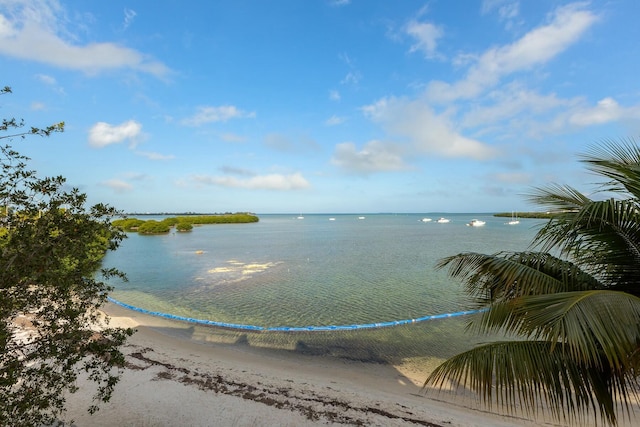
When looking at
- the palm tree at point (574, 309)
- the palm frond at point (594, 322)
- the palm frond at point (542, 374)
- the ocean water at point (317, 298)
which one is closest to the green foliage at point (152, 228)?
the ocean water at point (317, 298)

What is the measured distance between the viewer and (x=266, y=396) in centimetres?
905

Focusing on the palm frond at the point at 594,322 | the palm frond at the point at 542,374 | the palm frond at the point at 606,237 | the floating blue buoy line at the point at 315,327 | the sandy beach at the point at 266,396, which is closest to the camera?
the palm frond at the point at 594,322

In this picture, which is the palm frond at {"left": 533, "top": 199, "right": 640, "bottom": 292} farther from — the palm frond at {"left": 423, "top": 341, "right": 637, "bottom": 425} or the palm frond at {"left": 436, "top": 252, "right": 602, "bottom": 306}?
the palm frond at {"left": 423, "top": 341, "right": 637, "bottom": 425}

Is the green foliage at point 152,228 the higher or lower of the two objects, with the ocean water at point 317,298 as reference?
higher

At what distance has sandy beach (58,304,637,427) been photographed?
311 inches

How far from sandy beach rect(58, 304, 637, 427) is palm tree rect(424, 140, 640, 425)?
16.8 feet

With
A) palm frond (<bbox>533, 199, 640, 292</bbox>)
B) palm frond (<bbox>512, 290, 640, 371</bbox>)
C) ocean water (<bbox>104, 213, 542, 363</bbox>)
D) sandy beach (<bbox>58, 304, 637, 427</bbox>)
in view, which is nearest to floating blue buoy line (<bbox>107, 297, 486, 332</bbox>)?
ocean water (<bbox>104, 213, 542, 363</bbox>)

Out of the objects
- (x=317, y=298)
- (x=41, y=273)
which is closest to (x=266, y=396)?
(x=41, y=273)

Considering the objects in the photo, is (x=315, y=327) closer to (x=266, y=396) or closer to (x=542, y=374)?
(x=266, y=396)

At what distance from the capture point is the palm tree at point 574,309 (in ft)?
9.92

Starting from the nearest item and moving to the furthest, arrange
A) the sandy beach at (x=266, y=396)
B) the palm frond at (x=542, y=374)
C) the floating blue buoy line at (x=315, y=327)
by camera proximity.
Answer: the palm frond at (x=542, y=374), the sandy beach at (x=266, y=396), the floating blue buoy line at (x=315, y=327)

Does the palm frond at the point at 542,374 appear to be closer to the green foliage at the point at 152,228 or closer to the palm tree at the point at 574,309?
the palm tree at the point at 574,309

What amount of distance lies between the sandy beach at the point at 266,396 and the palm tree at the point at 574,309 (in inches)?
201

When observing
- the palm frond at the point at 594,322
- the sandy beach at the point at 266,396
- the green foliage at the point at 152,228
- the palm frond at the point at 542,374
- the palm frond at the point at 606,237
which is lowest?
the sandy beach at the point at 266,396
